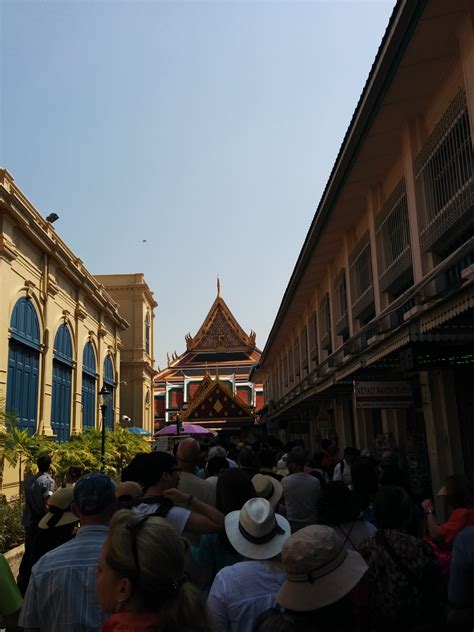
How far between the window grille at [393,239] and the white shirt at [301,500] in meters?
4.87

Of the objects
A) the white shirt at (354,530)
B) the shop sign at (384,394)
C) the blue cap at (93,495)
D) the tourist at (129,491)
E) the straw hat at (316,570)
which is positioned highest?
the shop sign at (384,394)

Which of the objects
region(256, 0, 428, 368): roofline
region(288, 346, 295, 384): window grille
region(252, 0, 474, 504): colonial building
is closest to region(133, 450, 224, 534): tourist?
region(252, 0, 474, 504): colonial building

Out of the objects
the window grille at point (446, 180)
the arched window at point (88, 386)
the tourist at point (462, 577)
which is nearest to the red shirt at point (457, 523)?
the tourist at point (462, 577)

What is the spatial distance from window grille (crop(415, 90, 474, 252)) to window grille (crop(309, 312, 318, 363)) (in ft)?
35.3

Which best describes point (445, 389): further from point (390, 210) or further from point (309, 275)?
point (309, 275)

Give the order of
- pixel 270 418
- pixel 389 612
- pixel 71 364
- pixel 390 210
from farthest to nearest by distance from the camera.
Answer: pixel 270 418
pixel 71 364
pixel 390 210
pixel 389 612

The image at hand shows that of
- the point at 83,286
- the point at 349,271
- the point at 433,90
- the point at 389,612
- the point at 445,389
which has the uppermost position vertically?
the point at 83,286

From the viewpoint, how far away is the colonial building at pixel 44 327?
16.7m

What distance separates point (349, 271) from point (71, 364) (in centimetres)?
1447

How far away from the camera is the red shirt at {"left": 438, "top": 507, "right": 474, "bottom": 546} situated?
13.6 feet

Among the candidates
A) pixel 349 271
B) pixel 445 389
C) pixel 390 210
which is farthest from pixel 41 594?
pixel 349 271

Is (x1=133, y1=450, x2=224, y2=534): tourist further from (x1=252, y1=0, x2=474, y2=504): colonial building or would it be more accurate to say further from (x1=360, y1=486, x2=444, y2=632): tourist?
(x1=252, y1=0, x2=474, y2=504): colonial building

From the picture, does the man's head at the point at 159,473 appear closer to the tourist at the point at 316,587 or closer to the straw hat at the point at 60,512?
the straw hat at the point at 60,512

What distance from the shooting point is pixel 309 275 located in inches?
676
